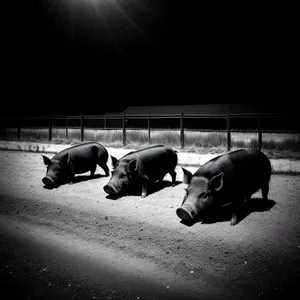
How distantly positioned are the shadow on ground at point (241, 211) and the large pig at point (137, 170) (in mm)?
1563

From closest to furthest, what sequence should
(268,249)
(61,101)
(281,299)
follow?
(281,299) < (268,249) < (61,101)

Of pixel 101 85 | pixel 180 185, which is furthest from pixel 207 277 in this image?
pixel 101 85

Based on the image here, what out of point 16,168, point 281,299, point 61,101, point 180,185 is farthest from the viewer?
point 61,101

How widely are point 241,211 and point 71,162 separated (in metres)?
3.80

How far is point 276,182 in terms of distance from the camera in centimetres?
679

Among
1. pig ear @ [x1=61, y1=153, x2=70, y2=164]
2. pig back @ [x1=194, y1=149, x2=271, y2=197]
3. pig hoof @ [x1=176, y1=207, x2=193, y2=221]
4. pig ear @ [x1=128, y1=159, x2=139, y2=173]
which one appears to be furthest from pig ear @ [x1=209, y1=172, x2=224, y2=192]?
pig ear @ [x1=61, y1=153, x2=70, y2=164]

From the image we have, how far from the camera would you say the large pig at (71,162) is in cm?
644

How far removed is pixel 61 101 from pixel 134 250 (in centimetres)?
3401

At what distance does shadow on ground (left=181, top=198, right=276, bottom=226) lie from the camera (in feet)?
13.9

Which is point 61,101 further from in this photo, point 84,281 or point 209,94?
point 84,281

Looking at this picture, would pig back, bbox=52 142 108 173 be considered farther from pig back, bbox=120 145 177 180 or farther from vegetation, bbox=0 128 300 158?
vegetation, bbox=0 128 300 158

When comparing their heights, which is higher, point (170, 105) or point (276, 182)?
point (170, 105)

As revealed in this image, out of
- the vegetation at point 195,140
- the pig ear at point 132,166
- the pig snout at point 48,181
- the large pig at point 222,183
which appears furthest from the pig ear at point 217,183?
the vegetation at point 195,140

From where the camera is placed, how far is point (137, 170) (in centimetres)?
569
